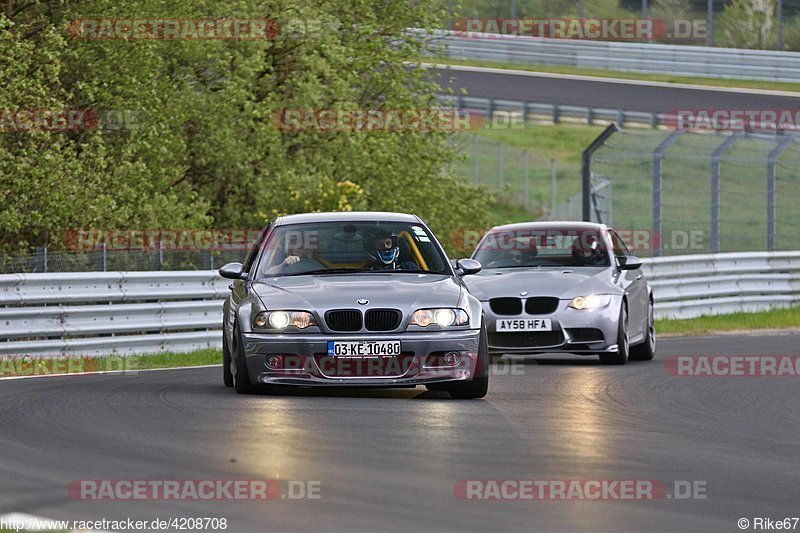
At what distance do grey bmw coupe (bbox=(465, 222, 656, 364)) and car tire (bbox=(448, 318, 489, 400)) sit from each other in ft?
13.1

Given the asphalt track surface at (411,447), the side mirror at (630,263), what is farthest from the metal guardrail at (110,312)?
the side mirror at (630,263)

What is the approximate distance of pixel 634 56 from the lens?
170 feet

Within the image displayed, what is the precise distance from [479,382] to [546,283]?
179 inches

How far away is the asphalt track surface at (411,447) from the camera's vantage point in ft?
23.5

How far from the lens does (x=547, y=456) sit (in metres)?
9.03

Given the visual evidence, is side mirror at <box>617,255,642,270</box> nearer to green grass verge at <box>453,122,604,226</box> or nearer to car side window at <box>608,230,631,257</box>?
car side window at <box>608,230,631,257</box>

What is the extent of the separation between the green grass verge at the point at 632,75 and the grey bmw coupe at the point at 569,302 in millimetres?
28251

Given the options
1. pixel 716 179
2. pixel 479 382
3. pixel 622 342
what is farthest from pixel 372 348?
pixel 716 179

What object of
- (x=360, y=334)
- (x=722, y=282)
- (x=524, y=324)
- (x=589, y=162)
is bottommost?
(x=722, y=282)

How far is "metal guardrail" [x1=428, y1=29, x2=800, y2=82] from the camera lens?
158 feet

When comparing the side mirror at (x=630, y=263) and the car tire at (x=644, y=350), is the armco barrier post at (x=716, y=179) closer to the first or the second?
the car tire at (x=644, y=350)

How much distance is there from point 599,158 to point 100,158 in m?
7.82

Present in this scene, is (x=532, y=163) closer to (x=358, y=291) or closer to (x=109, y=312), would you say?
(x=109, y=312)

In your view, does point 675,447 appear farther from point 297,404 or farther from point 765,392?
point 765,392
